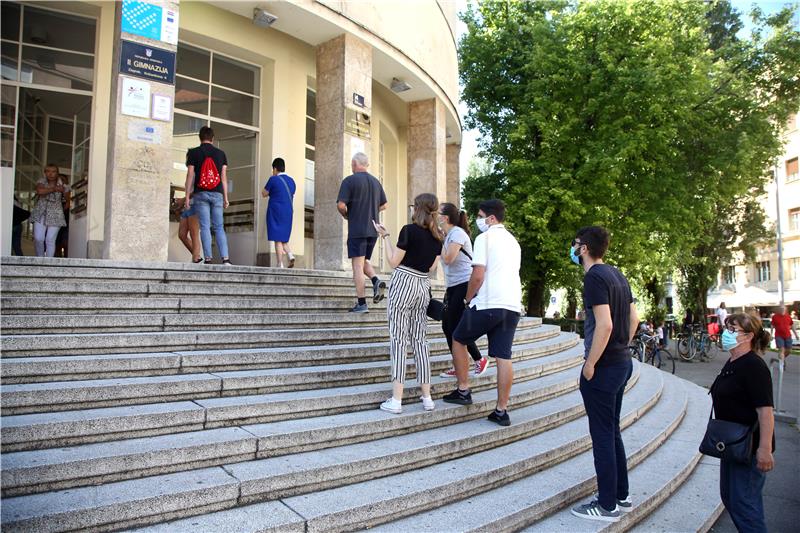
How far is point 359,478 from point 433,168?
9863 mm

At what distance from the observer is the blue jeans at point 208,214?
→ 736 cm

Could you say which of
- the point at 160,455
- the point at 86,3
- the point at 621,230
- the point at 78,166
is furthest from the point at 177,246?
the point at 621,230

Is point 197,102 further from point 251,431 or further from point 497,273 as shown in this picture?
point 251,431

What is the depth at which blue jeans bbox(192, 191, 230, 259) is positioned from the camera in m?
7.36

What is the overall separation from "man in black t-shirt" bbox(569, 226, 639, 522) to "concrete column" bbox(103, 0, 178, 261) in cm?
577

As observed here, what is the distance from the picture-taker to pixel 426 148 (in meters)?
12.8

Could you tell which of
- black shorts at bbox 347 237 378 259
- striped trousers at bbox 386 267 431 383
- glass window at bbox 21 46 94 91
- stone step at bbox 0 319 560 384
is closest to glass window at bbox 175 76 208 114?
glass window at bbox 21 46 94 91

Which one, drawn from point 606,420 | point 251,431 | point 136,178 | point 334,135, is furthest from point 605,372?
point 334,135

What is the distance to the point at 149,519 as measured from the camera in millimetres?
2732

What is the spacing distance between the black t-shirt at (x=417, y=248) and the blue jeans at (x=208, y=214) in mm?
3642

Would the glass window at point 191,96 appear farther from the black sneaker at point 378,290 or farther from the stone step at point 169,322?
the stone step at point 169,322

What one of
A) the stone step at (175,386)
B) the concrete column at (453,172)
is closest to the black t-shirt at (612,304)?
the stone step at (175,386)

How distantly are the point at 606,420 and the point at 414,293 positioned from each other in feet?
5.76

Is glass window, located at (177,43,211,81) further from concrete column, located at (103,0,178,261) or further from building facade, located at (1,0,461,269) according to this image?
concrete column, located at (103,0,178,261)
